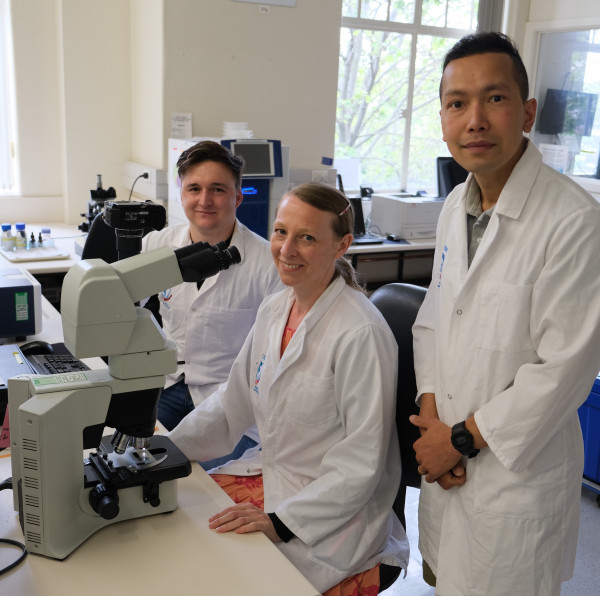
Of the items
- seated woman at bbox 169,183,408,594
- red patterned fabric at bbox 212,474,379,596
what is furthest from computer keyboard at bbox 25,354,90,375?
red patterned fabric at bbox 212,474,379,596

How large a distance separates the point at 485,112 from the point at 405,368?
2.11ft

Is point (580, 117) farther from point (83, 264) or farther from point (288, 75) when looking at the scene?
point (83, 264)

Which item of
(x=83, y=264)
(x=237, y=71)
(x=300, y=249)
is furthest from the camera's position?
(x=237, y=71)

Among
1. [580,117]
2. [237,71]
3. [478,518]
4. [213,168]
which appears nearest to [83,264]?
[478,518]

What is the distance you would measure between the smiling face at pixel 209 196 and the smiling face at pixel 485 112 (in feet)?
3.24

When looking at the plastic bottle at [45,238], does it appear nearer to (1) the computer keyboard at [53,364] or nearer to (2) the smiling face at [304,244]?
(1) the computer keyboard at [53,364]

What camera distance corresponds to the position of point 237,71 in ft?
13.4

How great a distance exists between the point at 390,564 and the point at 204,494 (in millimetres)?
428

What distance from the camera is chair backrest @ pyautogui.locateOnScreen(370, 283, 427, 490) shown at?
1658 millimetres

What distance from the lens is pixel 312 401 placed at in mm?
1544

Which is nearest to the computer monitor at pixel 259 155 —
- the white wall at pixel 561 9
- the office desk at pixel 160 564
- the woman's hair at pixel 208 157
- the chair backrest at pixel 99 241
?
the chair backrest at pixel 99 241

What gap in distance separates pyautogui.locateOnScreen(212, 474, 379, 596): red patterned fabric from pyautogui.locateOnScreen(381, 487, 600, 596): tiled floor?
95 centimetres

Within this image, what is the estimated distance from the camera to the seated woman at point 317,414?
1406 mm

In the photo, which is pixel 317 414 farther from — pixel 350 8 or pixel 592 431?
pixel 350 8
